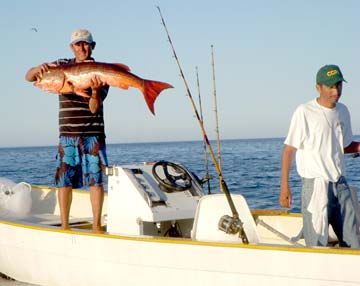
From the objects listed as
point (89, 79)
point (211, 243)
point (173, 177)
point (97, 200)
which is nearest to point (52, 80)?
point (89, 79)

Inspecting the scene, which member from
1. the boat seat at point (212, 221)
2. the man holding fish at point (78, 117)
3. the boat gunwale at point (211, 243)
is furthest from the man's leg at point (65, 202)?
the boat seat at point (212, 221)

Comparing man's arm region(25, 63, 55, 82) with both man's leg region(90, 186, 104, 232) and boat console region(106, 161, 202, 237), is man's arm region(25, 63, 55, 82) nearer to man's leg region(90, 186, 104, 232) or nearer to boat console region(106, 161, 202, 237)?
boat console region(106, 161, 202, 237)

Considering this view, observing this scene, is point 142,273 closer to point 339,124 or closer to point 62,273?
point 62,273

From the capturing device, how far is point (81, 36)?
5.81 metres

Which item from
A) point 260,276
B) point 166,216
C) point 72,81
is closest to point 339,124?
point 260,276

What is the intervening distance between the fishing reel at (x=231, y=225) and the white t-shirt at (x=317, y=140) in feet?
Result: 2.25

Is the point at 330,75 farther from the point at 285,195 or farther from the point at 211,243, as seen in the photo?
the point at 211,243

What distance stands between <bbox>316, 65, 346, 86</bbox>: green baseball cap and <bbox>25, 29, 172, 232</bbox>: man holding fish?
1.87 metres

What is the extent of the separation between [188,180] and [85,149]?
3.70 ft

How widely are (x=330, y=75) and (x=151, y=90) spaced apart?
163 centimetres

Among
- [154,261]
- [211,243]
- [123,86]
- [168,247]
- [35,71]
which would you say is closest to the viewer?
[211,243]

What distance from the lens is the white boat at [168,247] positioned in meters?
4.52

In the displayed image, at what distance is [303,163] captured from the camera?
4.70 meters

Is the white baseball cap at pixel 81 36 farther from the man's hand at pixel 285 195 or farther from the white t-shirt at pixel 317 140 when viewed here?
the man's hand at pixel 285 195
